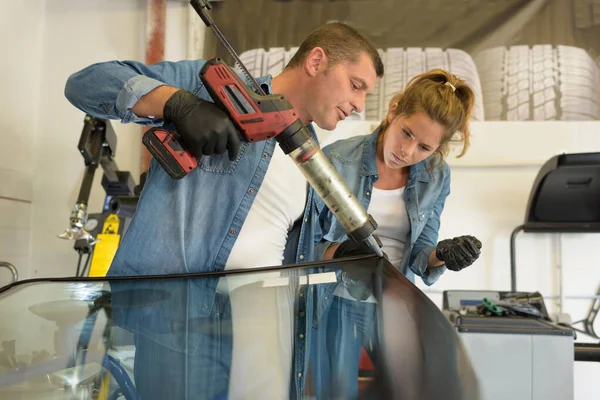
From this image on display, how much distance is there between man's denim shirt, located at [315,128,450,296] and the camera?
1.41 metres

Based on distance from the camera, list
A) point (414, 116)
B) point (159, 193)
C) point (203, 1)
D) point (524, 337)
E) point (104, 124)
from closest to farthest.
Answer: point (203, 1), point (159, 193), point (414, 116), point (524, 337), point (104, 124)

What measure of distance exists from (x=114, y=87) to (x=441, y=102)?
0.87m

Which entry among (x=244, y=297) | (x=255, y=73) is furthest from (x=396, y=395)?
(x=255, y=73)

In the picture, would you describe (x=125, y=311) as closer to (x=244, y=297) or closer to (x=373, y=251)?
(x=244, y=297)

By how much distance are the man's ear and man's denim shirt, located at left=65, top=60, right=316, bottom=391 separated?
0.20 m

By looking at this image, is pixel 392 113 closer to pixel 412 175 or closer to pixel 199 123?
pixel 412 175

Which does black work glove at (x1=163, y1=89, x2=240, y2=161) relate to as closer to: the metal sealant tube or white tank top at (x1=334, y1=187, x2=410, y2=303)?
the metal sealant tube

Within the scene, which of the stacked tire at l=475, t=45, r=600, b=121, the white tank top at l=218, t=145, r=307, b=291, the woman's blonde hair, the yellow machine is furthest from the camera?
the stacked tire at l=475, t=45, r=600, b=121

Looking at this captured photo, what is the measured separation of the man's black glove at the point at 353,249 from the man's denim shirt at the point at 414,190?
358mm

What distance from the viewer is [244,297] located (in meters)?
0.70

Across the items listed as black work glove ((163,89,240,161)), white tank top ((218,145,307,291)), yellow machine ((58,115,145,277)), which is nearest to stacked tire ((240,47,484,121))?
yellow machine ((58,115,145,277))

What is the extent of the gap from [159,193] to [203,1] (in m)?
0.36

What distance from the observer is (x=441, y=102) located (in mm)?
1339

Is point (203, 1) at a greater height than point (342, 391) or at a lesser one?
greater
